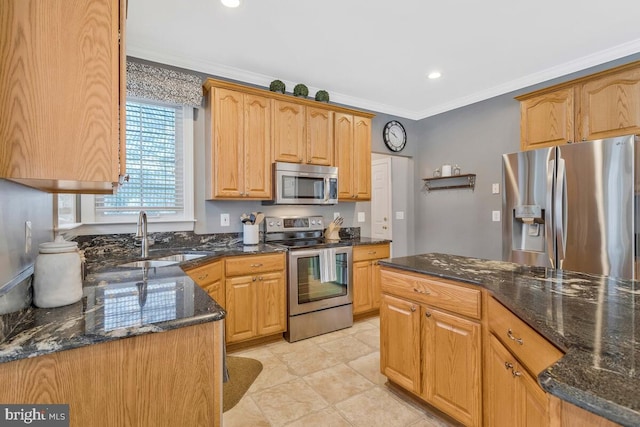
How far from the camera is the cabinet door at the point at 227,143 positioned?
285 centimetres

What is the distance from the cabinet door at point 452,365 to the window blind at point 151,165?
2446 millimetres

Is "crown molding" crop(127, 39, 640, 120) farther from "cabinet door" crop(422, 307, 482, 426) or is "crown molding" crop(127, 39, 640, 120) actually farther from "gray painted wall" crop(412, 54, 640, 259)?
"cabinet door" crop(422, 307, 482, 426)

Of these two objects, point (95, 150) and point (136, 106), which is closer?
point (95, 150)

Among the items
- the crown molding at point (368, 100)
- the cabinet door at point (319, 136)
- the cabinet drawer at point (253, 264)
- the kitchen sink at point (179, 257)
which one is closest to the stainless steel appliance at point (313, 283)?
the cabinet drawer at point (253, 264)

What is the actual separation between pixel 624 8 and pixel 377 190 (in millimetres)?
3306

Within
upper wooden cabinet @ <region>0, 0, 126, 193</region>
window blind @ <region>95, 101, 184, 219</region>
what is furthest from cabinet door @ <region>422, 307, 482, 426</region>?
window blind @ <region>95, 101, 184, 219</region>

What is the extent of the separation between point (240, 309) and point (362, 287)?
1.35 meters

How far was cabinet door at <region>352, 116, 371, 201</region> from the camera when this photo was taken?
370cm

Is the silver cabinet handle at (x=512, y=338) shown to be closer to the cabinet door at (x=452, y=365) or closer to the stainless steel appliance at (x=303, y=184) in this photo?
the cabinet door at (x=452, y=365)

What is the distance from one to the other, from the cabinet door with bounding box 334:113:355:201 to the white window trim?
1546mm

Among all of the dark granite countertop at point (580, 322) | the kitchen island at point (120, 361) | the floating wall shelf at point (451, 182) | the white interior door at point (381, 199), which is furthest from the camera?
the white interior door at point (381, 199)

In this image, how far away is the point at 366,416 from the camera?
6.16 ft

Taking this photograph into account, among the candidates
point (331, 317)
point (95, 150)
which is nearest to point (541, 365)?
point (95, 150)

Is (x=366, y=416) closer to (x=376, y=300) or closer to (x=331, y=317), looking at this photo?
(x=331, y=317)
